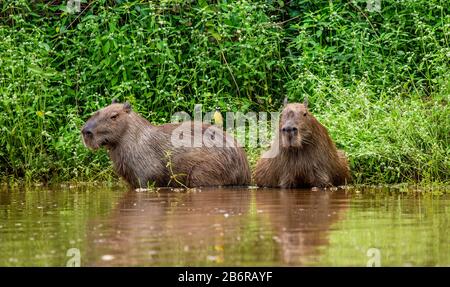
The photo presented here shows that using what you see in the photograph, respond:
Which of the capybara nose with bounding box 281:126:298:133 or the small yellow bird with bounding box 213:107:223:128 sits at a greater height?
the small yellow bird with bounding box 213:107:223:128

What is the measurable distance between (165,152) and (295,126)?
1501 millimetres

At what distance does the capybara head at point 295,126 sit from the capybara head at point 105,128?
5.77 ft

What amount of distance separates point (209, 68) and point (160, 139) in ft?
6.95

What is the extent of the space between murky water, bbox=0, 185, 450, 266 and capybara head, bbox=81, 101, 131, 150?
85 centimetres

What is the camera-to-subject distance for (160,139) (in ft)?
39.0

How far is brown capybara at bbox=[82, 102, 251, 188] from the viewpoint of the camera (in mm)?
11711

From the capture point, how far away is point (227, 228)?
310 inches
